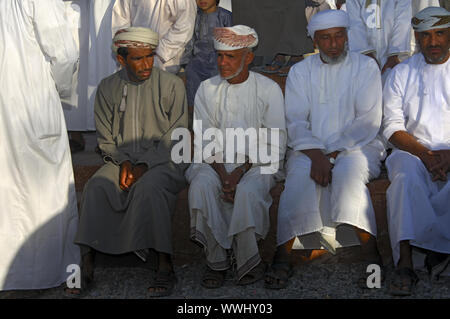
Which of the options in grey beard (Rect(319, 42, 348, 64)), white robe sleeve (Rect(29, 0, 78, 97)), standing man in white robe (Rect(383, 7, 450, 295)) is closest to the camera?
standing man in white robe (Rect(383, 7, 450, 295))

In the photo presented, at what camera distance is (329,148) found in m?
5.39

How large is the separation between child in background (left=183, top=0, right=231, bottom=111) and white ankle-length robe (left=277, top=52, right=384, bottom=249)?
1319mm

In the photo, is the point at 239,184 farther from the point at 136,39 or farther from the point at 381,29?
the point at 381,29

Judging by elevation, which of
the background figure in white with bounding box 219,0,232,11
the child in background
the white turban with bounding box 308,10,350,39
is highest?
the background figure in white with bounding box 219,0,232,11

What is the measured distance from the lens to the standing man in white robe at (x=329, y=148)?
16.1ft

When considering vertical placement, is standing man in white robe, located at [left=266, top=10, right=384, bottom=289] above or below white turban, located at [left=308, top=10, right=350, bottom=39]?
below

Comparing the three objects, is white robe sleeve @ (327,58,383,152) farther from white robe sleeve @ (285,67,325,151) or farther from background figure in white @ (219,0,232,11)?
background figure in white @ (219,0,232,11)

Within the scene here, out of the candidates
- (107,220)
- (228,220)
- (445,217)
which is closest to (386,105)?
(445,217)

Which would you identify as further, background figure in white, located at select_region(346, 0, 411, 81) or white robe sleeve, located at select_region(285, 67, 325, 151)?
background figure in white, located at select_region(346, 0, 411, 81)

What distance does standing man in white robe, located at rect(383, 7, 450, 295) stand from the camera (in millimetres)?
4787

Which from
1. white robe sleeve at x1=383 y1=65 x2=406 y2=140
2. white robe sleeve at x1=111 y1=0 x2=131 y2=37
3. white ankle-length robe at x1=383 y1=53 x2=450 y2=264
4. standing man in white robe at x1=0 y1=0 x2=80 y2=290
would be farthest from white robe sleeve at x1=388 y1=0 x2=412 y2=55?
standing man in white robe at x1=0 y1=0 x2=80 y2=290

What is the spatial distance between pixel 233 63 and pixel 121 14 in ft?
7.47

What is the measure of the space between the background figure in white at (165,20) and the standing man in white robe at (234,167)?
144 cm

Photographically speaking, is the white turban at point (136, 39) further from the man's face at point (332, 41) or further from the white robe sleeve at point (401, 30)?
the white robe sleeve at point (401, 30)
